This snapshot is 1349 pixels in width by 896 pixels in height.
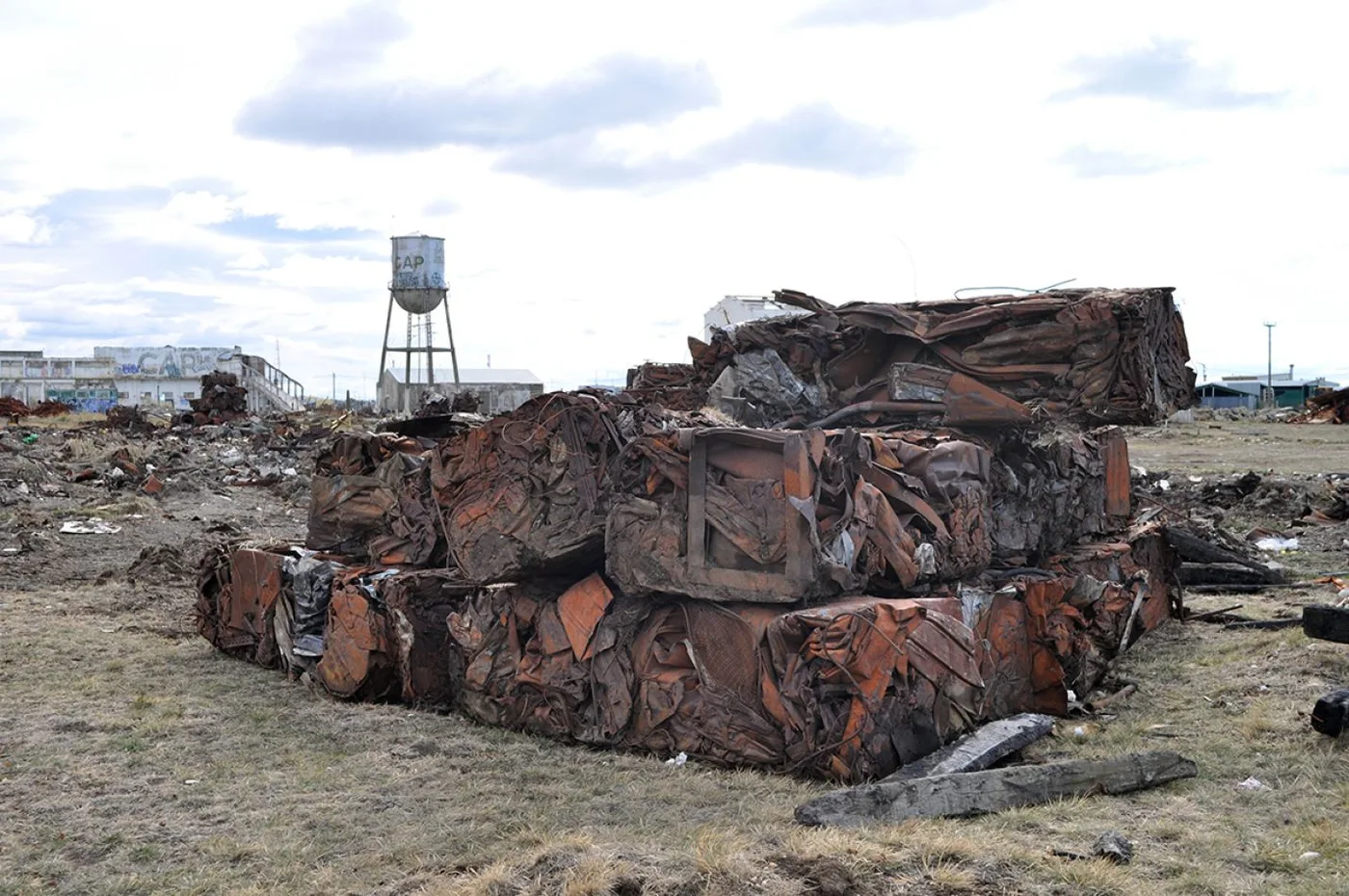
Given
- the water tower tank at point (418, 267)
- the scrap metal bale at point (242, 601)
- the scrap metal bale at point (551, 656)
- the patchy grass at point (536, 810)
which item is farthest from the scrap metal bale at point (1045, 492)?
the water tower tank at point (418, 267)

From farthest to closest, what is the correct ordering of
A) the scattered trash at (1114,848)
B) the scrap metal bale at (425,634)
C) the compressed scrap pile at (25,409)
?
the compressed scrap pile at (25,409) < the scrap metal bale at (425,634) < the scattered trash at (1114,848)

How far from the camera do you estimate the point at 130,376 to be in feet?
202

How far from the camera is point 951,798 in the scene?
18.9ft

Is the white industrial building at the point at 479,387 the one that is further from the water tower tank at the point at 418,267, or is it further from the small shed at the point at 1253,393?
the small shed at the point at 1253,393

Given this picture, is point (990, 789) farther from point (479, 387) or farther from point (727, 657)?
point (479, 387)

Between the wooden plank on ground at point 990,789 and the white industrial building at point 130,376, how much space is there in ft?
160

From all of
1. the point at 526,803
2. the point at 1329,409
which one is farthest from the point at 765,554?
the point at 1329,409

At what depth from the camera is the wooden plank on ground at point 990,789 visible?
18.3 feet

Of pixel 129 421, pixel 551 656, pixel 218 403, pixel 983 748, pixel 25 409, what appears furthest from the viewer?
pixel 25 409

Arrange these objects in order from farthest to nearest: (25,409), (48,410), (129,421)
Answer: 1. (48,410)
2. (25,409)
3. (129,421)

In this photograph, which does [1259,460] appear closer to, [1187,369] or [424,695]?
[1187,369]

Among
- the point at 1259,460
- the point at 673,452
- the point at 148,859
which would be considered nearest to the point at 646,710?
the point at 673,452

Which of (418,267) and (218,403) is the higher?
(418,267)

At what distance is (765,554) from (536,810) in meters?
1.86
